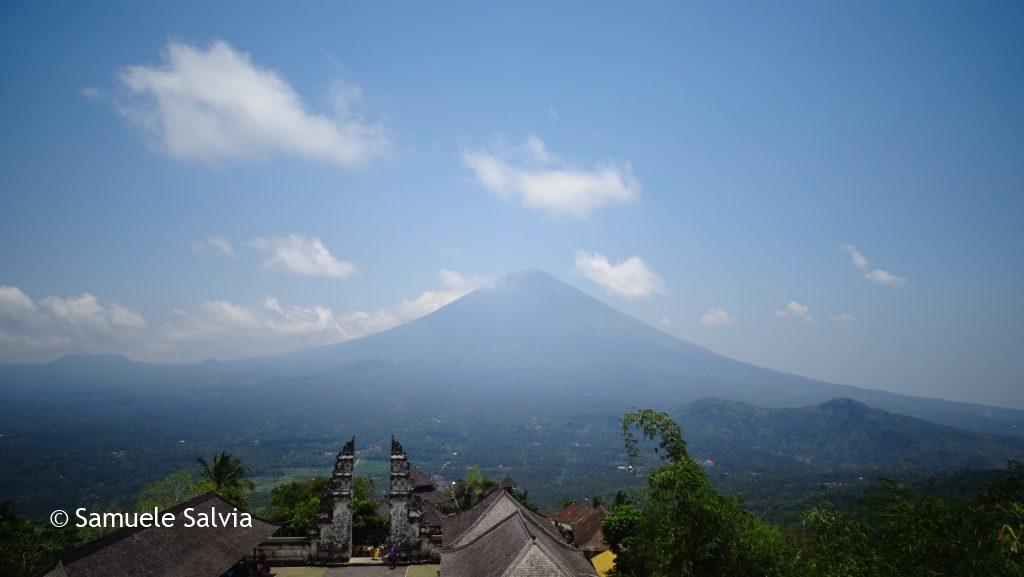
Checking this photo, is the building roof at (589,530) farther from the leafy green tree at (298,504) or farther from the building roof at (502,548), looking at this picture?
the leafy green tree at (298,504)

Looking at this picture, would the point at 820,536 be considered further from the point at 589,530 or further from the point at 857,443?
the point at 857,443

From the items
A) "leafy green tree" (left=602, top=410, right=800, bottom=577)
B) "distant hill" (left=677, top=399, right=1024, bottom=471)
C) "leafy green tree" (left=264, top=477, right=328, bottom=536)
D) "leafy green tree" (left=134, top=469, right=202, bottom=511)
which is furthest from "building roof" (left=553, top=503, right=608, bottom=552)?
"distant hill" (left=677, top=399, right=1024, bottom=471)

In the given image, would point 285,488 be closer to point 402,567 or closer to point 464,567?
point 402,567

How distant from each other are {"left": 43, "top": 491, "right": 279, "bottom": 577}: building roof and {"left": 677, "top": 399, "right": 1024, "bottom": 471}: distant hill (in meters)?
157

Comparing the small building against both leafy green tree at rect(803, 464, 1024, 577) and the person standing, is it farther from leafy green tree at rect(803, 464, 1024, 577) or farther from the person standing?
leafy green tree at rect(803, 464, 1024, 577)

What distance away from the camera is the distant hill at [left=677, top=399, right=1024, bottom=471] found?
148 metres

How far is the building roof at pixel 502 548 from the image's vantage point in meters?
12.8

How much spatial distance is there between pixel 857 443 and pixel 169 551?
210 m

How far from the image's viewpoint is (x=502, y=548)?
14320 mm

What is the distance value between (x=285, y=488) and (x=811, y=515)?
1142 inches

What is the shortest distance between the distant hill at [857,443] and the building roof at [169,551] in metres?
157

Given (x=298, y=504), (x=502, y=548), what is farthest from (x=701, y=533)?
(x=298, y=504)

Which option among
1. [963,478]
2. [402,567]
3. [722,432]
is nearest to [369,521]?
[402,567]

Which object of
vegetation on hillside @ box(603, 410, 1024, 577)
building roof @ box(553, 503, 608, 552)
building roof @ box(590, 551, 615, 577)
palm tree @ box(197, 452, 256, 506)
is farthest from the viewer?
palm tree @ box(197, 452, 256, 506)
